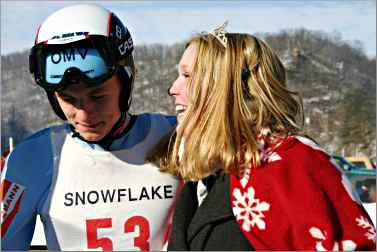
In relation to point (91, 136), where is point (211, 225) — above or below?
below

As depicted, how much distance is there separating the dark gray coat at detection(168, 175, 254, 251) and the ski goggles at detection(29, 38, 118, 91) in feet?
2.09

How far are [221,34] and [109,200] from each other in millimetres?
877

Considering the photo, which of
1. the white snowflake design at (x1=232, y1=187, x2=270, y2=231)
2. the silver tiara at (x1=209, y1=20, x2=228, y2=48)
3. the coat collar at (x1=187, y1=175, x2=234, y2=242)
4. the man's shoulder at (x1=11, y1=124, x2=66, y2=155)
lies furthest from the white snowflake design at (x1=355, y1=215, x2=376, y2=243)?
the man's shoulder at (x1=11, y1=124, x2=66, y2=155)

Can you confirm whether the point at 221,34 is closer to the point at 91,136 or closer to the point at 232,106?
the point at 232,106

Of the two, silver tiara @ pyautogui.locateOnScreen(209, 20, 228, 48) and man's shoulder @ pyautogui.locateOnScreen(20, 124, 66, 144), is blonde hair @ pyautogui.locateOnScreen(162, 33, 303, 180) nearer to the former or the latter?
silver tiara @ pyautogui.locateOnScreen(209, 20, 228, 48)

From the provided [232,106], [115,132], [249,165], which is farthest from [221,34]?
[115,132]

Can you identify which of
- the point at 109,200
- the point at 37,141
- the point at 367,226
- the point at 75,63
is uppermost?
the point at 75,63

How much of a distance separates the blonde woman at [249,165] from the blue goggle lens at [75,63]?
0.32 m

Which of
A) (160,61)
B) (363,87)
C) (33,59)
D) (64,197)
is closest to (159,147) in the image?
(64,197)

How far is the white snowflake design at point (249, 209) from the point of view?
2.29m

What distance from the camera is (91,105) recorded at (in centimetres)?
265

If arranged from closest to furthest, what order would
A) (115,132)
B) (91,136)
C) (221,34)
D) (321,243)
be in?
(321,243) < (221,34) < (91,136) < (115,132)

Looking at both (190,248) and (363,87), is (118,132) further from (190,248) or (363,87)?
(363,87)

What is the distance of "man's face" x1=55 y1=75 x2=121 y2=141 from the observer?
8.68 feet
